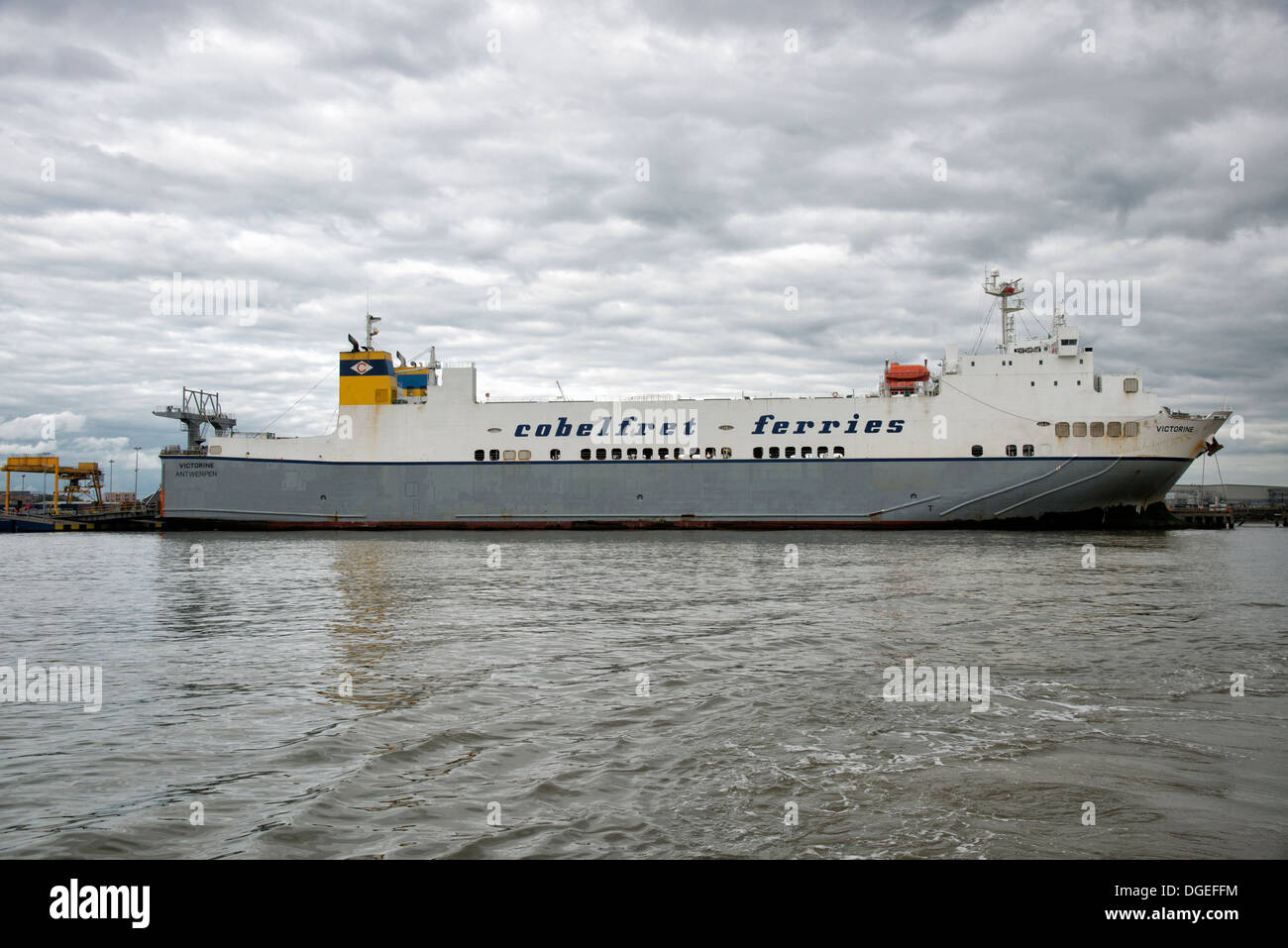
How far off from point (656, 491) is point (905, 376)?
12957 millimetres

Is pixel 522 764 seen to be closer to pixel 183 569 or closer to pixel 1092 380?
pixel 183 569

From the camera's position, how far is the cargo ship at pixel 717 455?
32.5 metres

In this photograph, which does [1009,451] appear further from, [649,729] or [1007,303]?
[649,729]

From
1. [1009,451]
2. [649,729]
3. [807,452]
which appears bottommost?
[649,729]

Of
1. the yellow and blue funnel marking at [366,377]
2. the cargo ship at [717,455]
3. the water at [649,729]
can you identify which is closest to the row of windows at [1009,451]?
the cargo ship at [717,455]

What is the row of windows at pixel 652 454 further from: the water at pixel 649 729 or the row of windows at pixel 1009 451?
the water at pixel 649 729

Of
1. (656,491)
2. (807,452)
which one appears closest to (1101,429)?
(807,452)

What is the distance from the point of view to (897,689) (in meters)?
7.26

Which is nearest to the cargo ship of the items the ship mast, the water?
the ship mast

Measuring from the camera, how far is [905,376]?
36062mm

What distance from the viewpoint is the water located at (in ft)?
13.7

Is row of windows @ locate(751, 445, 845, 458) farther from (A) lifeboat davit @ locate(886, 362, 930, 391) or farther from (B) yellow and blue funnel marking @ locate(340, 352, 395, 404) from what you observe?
(B) yellow and blue funnel marking @ locate(340, 352, 395, 404)

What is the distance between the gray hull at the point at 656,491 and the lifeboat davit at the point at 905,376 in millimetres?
4175
